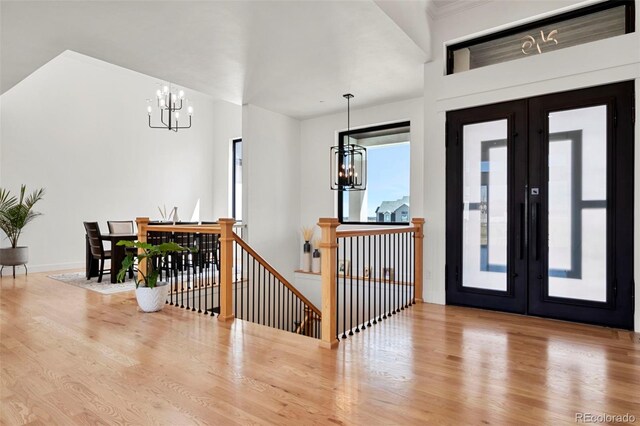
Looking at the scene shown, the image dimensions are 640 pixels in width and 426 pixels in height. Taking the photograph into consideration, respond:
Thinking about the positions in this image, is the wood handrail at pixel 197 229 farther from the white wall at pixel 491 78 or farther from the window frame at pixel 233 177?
the window frame at pixel 233 177

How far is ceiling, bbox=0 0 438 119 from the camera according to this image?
3.33 meters

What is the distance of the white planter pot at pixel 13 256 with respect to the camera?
593 cm

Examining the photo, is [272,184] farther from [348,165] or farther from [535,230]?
[535,230]

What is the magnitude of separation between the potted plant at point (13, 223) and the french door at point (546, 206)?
6.84 meters

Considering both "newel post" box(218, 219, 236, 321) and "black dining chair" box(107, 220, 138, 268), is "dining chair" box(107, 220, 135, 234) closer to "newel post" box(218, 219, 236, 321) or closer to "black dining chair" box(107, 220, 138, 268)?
"black dining chair" box(107, 220, 138, 268)

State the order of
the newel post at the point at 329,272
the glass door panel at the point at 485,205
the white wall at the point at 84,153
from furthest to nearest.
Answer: the white wall at the point at 84,153
the glass door panel at the point at 485,205
the newel post at the point at 329,272

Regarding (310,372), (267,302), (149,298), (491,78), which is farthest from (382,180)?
(310,372)

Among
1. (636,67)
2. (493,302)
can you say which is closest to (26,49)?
(493,302)

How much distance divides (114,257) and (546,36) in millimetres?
6501

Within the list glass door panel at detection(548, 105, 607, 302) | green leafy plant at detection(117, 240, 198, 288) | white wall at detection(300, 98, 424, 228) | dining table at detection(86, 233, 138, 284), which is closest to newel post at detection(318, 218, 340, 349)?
green leafy plant at detection(117, 240, 198, 288)

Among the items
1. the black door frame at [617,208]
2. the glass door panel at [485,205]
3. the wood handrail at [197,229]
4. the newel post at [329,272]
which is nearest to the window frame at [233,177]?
the wood handrail at [197,229]

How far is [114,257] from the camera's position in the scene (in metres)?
5.69

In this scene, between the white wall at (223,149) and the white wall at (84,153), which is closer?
the white wall at (84,153)

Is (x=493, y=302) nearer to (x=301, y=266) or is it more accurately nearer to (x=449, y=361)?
(x=449, y=361)
